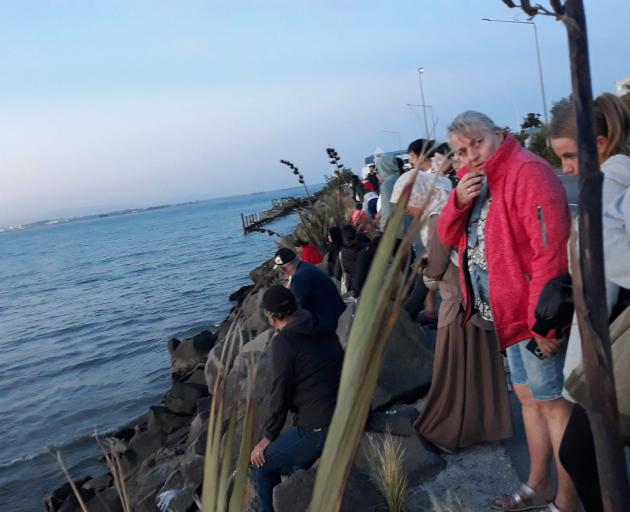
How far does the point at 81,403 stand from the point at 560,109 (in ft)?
43.9

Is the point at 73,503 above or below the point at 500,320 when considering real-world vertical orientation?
below

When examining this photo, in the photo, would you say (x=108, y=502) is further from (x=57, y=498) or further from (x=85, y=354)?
(x=85, y=354)

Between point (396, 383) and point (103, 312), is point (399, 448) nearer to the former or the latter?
point (396, 383)

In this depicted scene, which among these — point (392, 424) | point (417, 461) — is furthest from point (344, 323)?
point (417, 461)

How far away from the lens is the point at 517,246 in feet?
9.09

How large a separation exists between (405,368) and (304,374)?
1918mm

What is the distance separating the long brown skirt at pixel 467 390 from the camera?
12.4 feet

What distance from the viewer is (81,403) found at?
1390 centimetres

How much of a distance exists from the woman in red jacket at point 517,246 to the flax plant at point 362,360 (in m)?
1.72

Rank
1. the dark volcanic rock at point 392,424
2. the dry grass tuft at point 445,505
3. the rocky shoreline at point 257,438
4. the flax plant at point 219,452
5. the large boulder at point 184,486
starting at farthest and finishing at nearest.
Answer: the large boulder at point 184,486
the dark volcanic rock at point 392,424
the rocky shoreline at point 257,438
the dry grass tuft at point 445,505
the flax plant at point 219,452

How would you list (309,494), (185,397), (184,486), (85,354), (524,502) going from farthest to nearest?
1. (85,354)
2. (185,397)
3. (184,486)
4. (309,494)
5. (524,502)

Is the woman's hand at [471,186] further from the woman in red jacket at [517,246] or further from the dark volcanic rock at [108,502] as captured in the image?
the dark volcanic rock at [108,502]

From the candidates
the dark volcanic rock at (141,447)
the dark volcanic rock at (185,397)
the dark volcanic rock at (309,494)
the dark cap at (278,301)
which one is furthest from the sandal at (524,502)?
the dark volcanic rock at (185,397)

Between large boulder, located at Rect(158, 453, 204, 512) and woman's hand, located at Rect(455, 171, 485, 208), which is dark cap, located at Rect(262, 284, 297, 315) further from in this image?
large boulder, located at Rect(158, 453, 204, 512)
